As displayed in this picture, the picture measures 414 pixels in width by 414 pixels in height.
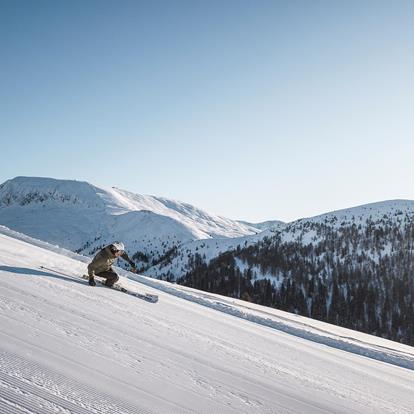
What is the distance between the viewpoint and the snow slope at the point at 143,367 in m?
4.25

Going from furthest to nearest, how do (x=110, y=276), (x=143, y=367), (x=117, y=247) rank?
1. (x=117, y=247)
2. (x=110, y=276)
3. (x=143, y=367)

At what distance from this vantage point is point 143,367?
18.1ft

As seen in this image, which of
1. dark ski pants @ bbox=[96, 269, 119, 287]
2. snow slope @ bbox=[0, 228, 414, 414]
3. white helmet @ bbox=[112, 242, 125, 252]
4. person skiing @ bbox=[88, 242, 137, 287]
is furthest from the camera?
white helmet @ bbox=[112, 242, 125, 252]

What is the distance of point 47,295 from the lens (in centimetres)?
874

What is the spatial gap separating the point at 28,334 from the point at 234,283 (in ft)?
647

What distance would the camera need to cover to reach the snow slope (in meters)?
4.25

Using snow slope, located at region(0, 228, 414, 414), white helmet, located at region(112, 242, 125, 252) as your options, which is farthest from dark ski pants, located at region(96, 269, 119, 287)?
snow slope, located at region(0, 228, 414, 414)

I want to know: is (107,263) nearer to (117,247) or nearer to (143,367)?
(117,247)

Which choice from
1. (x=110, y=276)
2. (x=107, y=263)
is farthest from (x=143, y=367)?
(x=107, y=263)

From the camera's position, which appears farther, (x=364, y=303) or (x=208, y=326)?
(x=364, y=303)

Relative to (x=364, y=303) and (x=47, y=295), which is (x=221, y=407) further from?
(x=364, y=303)

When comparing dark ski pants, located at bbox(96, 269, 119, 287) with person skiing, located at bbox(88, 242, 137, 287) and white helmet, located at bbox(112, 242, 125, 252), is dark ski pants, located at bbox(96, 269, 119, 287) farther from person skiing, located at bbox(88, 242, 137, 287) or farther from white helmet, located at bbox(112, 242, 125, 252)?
white helmet, located at bbox(112, 242, 125, 252)

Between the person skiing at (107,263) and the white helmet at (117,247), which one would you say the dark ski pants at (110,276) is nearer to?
the person skiing at (107,263)

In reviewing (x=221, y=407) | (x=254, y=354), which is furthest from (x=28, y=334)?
(x=254, y=354)
